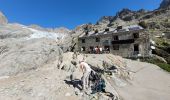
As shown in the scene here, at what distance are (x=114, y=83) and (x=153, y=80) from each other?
293 inches

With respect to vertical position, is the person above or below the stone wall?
below

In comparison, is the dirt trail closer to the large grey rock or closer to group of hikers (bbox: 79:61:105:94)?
group of hikers (bbox: 79:61:105:94)

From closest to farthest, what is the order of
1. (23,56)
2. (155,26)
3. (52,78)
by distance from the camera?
(52,78) → (23,56) → (155,26)

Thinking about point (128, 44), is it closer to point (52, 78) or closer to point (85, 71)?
point (52, 78)

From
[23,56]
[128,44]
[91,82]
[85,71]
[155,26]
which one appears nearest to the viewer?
[85,71]

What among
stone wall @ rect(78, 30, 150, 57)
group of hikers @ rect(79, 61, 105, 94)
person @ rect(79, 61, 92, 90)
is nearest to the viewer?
person @ rect(79, 61, 92, 90)

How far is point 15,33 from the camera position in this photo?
28625 millimetres

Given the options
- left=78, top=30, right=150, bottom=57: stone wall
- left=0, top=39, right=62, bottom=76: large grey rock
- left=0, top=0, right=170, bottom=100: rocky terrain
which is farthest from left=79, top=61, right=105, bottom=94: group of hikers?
left=78, top=30, right=150, bottom=57: stone wall

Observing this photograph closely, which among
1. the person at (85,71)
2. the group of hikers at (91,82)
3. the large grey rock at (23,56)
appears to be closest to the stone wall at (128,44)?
the large grey rock at (23,56)

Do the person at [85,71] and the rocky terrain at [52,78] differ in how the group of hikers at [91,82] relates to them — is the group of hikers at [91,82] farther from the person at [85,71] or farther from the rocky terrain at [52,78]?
the rocky terrain at [52,78]

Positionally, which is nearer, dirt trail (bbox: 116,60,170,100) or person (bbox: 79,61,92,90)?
person (bbox: 79,61,92,90)

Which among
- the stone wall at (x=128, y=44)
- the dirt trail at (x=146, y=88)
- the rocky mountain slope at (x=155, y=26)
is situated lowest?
the dirt trail at (x=146, y=88)

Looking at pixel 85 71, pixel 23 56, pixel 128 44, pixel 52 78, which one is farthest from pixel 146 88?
pixel 128 44

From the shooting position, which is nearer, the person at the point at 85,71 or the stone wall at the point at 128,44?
the person at the point at 85,71
